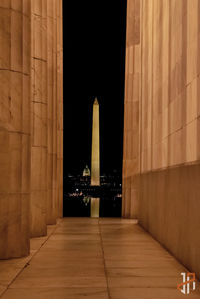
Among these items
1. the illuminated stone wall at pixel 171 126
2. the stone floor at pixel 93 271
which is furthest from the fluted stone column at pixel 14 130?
the illuminated stone wall at pixel 171 126

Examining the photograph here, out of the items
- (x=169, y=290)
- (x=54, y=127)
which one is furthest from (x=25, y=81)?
(x=54, y=127)

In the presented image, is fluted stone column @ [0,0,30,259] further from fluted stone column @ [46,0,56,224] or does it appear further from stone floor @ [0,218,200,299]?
fluted stone column @ [46,0,56,224]

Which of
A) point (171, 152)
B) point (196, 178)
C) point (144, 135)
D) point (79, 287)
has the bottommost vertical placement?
point (79, 287)

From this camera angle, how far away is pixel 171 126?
13.8m

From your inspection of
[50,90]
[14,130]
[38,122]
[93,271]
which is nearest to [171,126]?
[14,130]

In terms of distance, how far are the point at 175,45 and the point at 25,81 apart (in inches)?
184

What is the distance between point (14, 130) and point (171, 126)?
482 cm

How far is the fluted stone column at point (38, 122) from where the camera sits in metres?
17.8

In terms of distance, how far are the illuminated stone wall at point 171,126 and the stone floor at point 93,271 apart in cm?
76

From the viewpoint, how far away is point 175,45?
13375mm

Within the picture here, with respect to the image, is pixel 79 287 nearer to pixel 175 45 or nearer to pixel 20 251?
pixel 20 251

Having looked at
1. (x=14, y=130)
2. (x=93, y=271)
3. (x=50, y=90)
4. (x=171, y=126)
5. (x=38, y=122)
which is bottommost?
(x=93, y=271)

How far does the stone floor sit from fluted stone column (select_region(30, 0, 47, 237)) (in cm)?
120

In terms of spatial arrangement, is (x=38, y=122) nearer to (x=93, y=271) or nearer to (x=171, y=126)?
(x=171, y=126)
